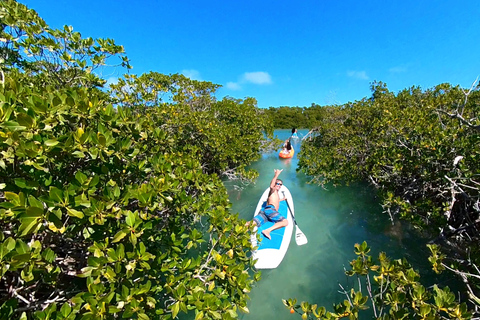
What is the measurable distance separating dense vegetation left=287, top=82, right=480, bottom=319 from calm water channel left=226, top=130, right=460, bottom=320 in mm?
615

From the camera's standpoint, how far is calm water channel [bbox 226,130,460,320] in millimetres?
4258

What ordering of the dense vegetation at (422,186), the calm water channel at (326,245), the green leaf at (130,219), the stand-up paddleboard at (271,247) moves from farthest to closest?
the stand-up paddleboard at (271,247) < the calm water channel at (326,245) < the dense vegetation at (422,186) < the green leaf at (130,219)

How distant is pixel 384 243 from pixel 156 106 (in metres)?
7.48

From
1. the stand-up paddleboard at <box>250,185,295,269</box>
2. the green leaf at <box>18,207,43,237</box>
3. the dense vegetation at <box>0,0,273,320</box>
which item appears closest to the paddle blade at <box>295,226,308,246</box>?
the stand-up paddleboard at <box>250,185,295,269</box>

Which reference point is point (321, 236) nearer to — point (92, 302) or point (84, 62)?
point (92, 302)

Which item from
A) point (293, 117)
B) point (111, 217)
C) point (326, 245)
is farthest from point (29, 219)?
point (293, 117)

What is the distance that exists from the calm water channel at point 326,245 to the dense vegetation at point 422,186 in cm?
61

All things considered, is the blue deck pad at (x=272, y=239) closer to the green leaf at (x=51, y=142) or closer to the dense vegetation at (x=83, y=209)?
the dense vegetation at (x=83, y=209)

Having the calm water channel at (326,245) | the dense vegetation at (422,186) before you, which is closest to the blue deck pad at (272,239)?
the calm water channel at (326,245)

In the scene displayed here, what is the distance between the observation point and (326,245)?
19.1 feet

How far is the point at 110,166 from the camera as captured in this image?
2000mm

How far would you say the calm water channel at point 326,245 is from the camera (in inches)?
168

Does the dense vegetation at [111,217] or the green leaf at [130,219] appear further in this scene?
the green leaf at [130,219]

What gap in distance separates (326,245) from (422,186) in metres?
2.71
